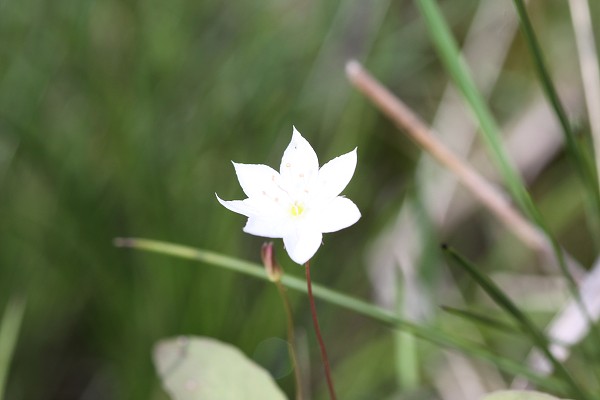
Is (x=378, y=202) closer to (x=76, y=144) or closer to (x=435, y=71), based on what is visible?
(x=435, y=71)

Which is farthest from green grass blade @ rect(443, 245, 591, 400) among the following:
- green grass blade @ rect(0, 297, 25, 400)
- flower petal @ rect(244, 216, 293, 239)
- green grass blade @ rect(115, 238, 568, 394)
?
green grass blade @ rect(0, 297, 25, 400)

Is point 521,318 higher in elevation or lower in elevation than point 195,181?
lower

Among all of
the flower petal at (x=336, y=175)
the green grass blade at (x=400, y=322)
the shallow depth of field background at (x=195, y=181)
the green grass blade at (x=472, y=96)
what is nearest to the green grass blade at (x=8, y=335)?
the shallow depth of field background at (x=195, y=181)

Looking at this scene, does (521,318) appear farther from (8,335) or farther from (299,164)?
(8,335)

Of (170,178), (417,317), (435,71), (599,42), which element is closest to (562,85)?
(599,42)

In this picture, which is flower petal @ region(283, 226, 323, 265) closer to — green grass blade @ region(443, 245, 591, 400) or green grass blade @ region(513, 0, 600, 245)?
green grass blade @ region(443, 245, 591, 400)

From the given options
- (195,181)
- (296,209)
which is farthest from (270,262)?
(195,181)
